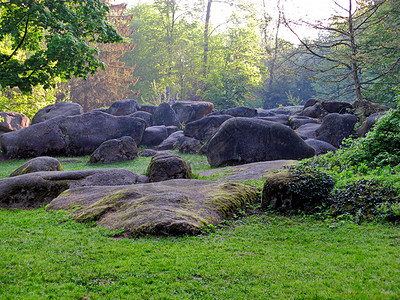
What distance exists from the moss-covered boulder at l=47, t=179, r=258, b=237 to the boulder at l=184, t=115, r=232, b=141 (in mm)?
14280

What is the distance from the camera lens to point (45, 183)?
10.9m

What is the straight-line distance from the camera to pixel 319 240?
625cm

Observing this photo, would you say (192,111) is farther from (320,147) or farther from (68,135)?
(320,147)

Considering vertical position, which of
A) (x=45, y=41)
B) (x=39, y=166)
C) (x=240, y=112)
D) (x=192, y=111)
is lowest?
(x=39, y=166)

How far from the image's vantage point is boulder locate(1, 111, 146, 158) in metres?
21.0

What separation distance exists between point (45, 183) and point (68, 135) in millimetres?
12119

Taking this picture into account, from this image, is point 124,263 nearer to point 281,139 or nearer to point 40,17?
point 40,17

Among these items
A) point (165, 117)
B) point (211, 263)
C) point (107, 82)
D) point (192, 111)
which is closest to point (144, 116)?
point (165, 117)

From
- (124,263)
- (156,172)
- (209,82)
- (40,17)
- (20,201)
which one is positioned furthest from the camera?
(209,82)

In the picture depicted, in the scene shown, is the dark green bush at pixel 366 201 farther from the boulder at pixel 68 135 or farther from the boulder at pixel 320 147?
the boulder at pixel 68 135

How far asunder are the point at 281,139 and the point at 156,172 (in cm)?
710

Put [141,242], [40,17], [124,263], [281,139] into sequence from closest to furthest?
A: [124,263] → [141,242] → [40,17] → [281,139]

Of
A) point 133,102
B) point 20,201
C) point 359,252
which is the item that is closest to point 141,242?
point 359,252

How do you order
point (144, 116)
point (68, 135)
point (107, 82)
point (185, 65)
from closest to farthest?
point (68, 135)
point (144, 116)
point (107, 82)
point (185, 65)
